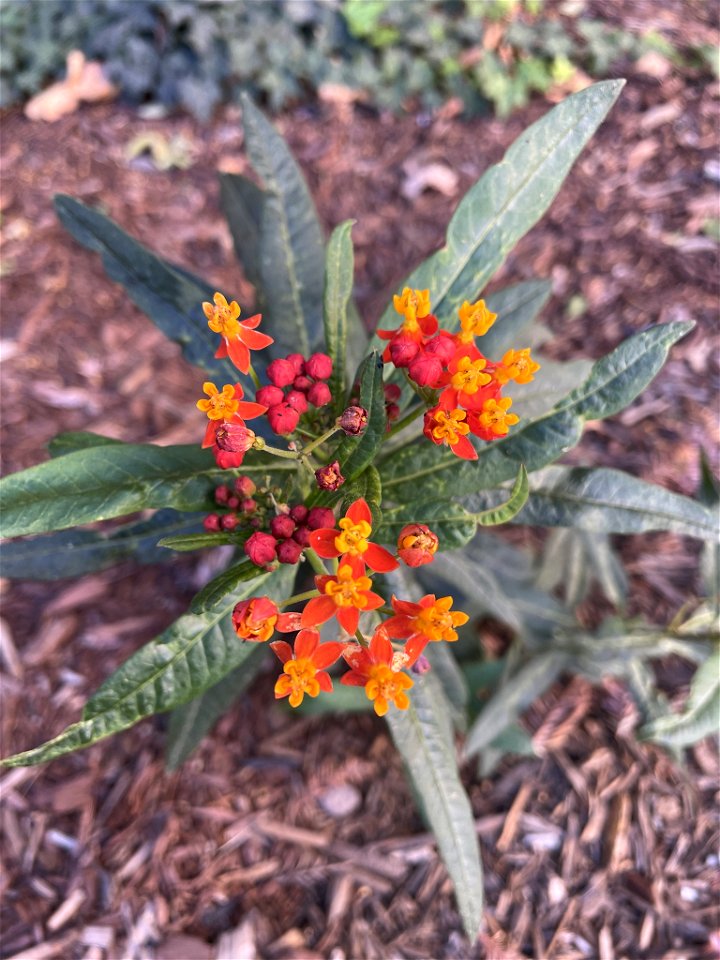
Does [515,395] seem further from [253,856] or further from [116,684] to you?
[253,856]

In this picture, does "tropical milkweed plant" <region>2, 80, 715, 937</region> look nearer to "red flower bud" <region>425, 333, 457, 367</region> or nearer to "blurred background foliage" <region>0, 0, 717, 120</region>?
"red flower bud" <region>425, 333, 457, 367</region>

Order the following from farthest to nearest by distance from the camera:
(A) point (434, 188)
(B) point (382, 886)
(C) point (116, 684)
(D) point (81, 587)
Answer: (A) point (434, 188)
(D) point (81, 587)
(B) point (382, 886)
(C) point (116, 684)

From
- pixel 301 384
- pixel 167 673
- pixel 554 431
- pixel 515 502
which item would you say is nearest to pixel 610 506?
pixel 554 431

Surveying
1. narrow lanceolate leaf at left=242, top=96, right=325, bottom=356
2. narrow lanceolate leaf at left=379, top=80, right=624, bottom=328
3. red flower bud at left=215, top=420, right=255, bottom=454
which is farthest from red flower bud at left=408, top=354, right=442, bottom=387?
narrow lanceolate leaf at left=242, top=96, right=325, bottom=356

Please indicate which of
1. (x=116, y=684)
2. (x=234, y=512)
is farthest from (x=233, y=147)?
(x=116, y=684)

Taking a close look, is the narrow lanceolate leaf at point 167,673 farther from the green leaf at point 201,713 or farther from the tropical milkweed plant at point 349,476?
the green leaf at point 201,713

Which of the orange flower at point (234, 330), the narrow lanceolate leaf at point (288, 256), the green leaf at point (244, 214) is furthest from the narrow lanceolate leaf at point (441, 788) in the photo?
the green leaf at point (244, 214)
